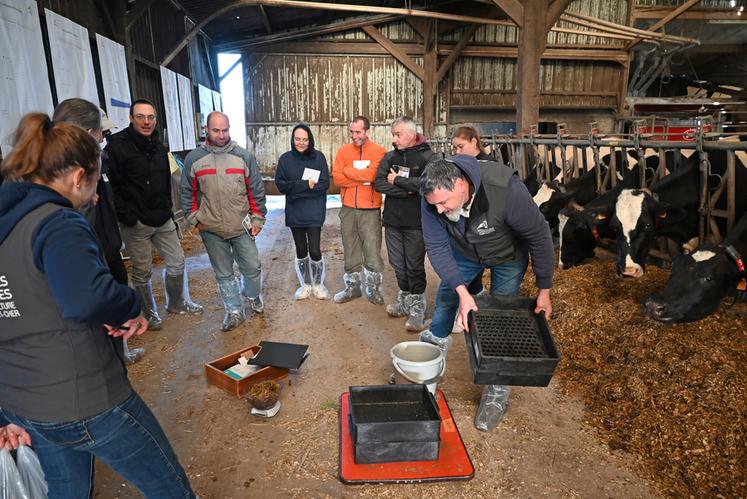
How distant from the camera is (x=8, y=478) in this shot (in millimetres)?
1616

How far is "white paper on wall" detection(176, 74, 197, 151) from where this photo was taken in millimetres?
8812

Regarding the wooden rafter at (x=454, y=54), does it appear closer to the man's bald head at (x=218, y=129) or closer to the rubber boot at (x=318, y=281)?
the rubber boot at (x=318, y=281)

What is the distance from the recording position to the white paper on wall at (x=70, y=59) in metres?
4.51

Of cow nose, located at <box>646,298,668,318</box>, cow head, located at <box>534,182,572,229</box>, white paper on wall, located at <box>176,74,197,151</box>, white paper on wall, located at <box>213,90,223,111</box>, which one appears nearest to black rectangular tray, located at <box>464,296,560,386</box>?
cow nose, located at <box>646,298,668,318</box>

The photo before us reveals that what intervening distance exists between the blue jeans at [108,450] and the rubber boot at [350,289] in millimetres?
3340

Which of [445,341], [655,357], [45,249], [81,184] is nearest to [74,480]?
[45,249]

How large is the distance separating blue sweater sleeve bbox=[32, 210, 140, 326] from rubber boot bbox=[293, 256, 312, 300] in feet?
12.3

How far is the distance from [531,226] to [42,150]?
7.22 ft

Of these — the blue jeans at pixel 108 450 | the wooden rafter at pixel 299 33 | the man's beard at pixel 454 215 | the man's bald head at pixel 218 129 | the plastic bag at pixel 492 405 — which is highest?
the wooden rafter at pixel 299 33

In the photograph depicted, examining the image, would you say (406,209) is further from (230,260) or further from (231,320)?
(231,320)

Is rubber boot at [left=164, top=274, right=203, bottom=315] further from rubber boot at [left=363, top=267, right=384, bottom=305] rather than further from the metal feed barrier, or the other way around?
the metal feed barrier

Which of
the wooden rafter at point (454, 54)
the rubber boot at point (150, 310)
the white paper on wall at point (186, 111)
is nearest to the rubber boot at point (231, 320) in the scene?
the rubber boot at point (150, 310)

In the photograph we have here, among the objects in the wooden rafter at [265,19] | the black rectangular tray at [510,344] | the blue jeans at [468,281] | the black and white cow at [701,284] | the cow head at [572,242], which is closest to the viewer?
the black rectangular tray at [510,344]

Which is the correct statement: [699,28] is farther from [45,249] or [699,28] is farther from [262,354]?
[45,249]
